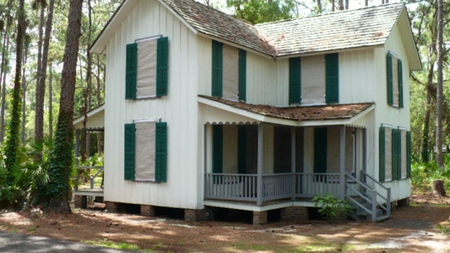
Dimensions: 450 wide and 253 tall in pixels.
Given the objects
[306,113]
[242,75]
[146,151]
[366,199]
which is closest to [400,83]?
[306,113]

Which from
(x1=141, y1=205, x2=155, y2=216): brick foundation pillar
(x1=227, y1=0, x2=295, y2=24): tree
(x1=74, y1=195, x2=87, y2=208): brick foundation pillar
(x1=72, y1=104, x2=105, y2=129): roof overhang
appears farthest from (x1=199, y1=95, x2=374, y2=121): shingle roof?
(x1=227, y1=0, x2=295, y2=24): tree

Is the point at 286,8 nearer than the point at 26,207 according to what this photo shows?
No

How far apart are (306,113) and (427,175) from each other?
13.0 metres

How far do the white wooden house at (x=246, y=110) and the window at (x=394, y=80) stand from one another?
7cm

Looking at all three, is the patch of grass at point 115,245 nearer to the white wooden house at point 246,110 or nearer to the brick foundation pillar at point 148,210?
the white wooden house at point 246,110

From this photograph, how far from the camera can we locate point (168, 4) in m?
15.2

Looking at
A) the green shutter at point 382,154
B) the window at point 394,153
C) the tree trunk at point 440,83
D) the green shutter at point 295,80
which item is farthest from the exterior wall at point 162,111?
the tree trunk at point 440,83

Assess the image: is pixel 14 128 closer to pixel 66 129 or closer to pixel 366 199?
pixel 66 129

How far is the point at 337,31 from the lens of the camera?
58.0ft

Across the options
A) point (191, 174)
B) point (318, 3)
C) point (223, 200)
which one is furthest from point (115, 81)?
point (318, 3)

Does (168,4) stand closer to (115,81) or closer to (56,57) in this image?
(115,81)

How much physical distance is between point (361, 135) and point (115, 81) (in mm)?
7907

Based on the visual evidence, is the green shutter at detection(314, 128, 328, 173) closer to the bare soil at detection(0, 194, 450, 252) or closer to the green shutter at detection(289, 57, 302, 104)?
the green shutter at detection(289, 57, 302, 104)

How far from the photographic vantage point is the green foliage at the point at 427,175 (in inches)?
915
